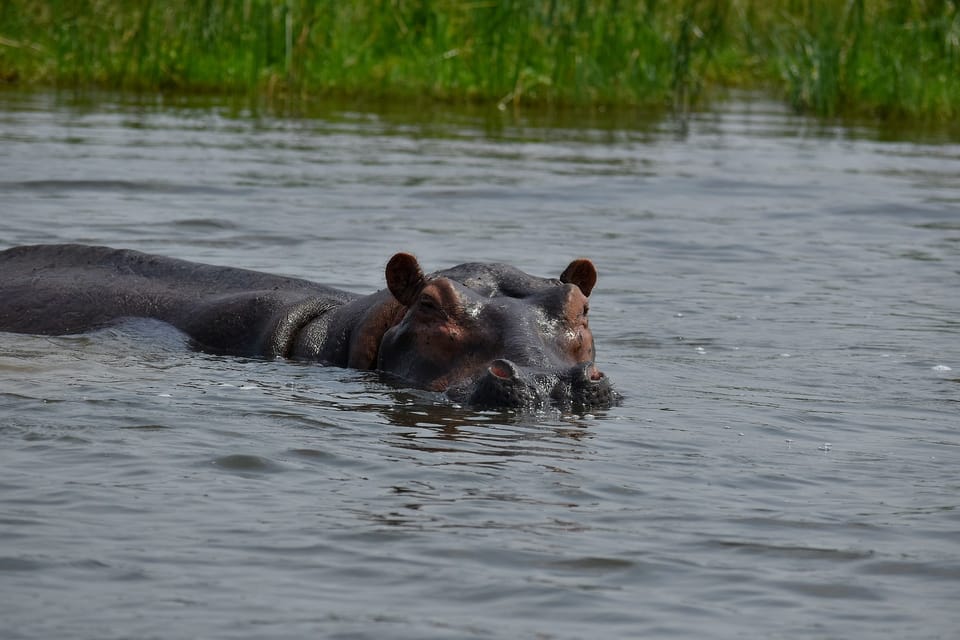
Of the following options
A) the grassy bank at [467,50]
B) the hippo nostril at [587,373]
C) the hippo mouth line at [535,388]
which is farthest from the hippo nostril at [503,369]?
the grassy bank at [467,50]

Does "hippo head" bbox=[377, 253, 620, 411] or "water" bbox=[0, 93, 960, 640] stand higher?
"hippo head" bbox=[377, 253, 620, 411]

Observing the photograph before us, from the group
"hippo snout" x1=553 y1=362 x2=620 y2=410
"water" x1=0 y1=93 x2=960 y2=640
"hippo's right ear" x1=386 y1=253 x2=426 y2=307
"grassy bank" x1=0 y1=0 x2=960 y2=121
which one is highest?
"grassy bank" x1=0 y1=0 x2=960 y2=121

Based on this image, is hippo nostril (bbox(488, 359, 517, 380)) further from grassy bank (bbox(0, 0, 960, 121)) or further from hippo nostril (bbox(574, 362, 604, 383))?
grassy bank (bbox(0, 0, 960, 121))

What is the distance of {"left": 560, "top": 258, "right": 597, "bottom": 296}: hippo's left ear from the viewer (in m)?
6.96

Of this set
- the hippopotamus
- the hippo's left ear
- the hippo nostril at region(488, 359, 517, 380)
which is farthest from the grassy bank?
the hippo nostril at region(488, 359, 517, 380)

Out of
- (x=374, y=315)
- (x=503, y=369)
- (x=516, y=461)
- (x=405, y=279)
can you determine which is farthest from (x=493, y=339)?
(x=516, y=461)

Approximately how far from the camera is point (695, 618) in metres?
3.89

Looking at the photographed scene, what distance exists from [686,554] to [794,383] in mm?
2925

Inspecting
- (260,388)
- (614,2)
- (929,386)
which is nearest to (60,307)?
(260,388)

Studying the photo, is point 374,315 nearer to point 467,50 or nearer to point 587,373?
point 587,373

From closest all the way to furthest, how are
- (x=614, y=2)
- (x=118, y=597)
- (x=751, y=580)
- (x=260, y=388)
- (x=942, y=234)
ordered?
(x=118, y=597) → (x=751, y=580) → (x=260, y=388) → (x=942, y=234) → (x=614, y=2)

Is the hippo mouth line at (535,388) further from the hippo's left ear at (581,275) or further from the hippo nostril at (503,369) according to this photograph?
the hippo's left ear at (581,275)

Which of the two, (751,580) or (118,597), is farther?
(751,580)

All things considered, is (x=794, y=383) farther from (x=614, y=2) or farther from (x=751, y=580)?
(x=614, y=2)
